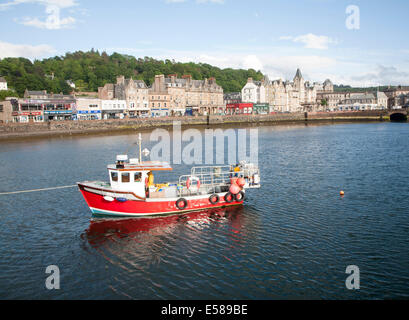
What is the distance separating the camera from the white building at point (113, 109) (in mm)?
107450

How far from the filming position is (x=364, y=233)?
21156mm

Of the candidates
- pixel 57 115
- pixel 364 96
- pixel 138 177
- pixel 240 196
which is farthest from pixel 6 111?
pixel 364 96

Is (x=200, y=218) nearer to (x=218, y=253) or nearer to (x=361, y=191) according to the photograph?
(x=218, y=253)

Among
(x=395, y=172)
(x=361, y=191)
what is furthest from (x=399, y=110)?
(x=361, y=191)

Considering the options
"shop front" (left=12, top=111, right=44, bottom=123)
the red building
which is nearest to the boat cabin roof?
"shop front" (left=12, top=111, right=44, bottom=123)

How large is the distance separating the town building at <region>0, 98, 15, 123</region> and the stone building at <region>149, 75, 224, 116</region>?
41.7m

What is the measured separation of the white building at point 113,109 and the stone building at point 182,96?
33.0 ft

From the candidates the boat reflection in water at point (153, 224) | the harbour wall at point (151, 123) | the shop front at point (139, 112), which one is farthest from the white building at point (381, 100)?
the boat reflection in water at point (153, 224)

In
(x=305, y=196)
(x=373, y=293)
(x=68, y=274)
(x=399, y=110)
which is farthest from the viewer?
(x=399, y=110)

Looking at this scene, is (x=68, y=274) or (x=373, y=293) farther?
(x=68, y=274)

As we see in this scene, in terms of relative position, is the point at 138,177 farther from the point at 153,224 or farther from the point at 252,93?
the point at 252,93

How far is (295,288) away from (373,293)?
10.9ft

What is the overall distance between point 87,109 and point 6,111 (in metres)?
21.6
